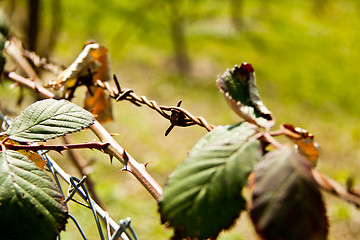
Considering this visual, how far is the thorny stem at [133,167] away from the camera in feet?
1.08

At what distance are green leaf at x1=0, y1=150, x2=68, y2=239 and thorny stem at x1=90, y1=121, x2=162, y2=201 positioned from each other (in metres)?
0.07

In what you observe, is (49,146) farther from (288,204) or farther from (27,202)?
(288,204)

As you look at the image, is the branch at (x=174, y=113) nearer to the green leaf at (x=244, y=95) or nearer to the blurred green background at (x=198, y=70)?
the green leaf at (x=244, y=95)

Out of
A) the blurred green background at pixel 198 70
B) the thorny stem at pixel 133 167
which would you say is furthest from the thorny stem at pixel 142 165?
the blurred green background at pixel 198 70

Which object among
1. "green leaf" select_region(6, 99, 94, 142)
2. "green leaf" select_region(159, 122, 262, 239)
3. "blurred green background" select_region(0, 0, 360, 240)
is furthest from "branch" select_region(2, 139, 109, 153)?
"blurred green background" select_region(0, 0, 360, 240)

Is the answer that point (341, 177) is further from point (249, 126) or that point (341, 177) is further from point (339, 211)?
point (249, 126)

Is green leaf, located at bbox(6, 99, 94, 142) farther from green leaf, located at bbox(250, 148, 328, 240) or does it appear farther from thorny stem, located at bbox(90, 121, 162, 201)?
green leaf, located at bbox(250, 148, 328, 240)

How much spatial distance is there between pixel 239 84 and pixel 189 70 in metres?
4.65

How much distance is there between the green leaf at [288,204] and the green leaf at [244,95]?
0.26ft

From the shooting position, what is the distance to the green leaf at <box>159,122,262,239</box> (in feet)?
0.78

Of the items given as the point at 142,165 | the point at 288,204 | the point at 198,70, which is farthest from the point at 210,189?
the point at 198,70

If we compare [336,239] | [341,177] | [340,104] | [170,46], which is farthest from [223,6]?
[336,239]

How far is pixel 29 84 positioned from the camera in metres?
0.53

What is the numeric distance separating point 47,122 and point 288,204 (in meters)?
0.24
